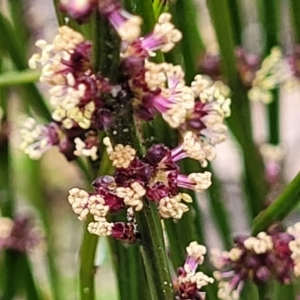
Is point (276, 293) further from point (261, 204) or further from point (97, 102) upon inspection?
point (97, 102)

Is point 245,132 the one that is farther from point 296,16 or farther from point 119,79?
point 119,79

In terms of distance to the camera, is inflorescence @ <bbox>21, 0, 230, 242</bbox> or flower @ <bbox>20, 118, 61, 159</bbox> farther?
flower @ <bbox>20, 118, 61, 159</bbox>

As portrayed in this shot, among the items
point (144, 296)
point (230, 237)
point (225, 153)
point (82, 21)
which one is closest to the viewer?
point (82, 21)

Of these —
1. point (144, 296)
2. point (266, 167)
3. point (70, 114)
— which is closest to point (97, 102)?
point (70, 114)

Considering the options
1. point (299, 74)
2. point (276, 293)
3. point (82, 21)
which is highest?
point (82, 21)

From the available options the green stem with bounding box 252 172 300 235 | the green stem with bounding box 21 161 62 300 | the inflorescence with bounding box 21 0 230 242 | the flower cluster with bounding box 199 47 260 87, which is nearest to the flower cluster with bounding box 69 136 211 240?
the inflorescence with bounding box 21 0 230 242

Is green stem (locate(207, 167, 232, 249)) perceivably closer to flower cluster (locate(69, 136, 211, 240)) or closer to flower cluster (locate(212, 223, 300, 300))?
flower cluster (locate(212, 223, 300, 300))

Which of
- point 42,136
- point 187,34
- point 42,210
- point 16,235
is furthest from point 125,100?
point 42,210
